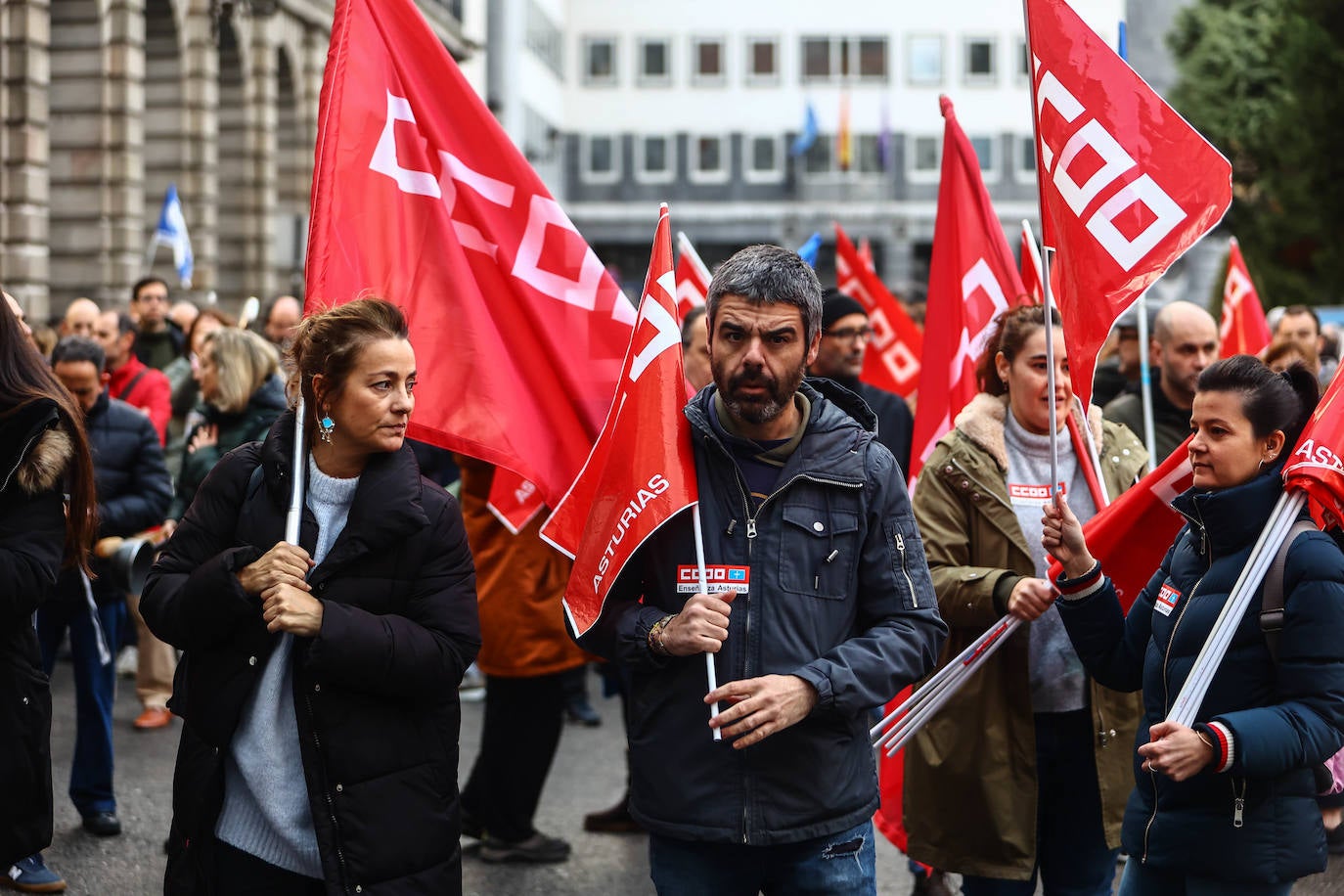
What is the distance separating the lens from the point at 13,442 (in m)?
4.50

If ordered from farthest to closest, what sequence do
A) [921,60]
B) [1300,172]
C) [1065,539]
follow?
1. [921,60]
2. [1300,172]
3. [1065,539]

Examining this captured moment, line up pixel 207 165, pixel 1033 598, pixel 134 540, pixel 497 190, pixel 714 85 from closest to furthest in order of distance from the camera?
pixel 1033 598 → pixel 497 190 → pixel 134 540 → pixel 207 165 → pixel 714 85

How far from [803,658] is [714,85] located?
5387cm

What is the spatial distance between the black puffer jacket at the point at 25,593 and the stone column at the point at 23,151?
14.7 meters

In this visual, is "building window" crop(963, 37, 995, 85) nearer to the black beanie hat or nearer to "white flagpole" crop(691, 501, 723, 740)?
the black beanie hat

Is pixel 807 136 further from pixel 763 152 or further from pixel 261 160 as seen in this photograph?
pixel 261 160

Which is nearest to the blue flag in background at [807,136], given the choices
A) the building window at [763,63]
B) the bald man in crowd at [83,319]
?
the building window at [763,63]

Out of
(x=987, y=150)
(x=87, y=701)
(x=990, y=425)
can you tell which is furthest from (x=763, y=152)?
(x=990, y=425)

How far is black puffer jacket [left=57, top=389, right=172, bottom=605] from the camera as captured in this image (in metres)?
7.36

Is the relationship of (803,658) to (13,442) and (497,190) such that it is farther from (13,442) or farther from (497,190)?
(13,442)

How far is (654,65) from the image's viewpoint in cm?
5622

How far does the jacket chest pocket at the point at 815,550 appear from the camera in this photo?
11.8 ft

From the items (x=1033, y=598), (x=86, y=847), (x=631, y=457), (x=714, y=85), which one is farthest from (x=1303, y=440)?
(x=714, y=85)

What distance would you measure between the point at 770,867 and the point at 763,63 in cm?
5413
